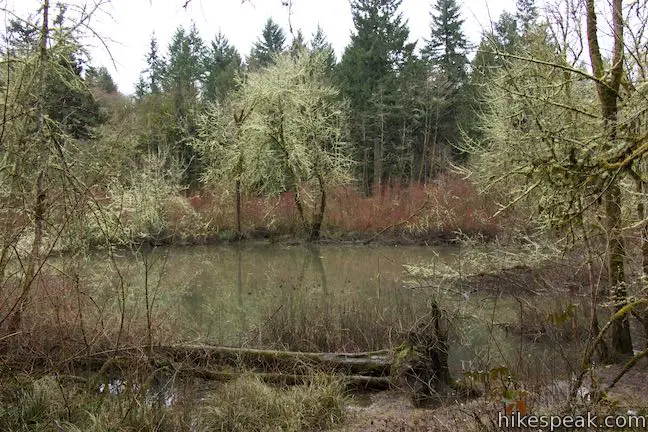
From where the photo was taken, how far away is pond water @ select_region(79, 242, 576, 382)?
25.3 ft

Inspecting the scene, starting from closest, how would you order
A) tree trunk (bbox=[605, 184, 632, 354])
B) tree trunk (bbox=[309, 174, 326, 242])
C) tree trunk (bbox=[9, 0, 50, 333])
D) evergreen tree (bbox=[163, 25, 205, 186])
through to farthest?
tree trunk (bbox=[9, 0, 50, 333]) → tree trunk (bbox=[605, 184, 632, 354]) → tree trunk (bbox=[309, 174, 326, 242]) → evergreen tree (bbox=[163, 25, 205, 186])

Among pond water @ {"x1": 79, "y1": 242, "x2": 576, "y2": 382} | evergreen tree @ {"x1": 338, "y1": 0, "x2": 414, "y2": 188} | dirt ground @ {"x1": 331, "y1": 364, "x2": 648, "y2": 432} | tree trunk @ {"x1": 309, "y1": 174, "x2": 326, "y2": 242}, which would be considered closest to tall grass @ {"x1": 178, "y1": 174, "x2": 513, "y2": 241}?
tree trunk @ {"x1": 309, "y1": 174, "x2": 326, "y2": 242}

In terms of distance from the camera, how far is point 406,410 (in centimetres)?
598

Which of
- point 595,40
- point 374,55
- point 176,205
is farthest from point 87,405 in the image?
point 374,55

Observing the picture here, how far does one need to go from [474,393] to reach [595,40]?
4413 millimetres

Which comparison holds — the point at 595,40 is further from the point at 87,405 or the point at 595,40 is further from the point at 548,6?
the point at 87,405

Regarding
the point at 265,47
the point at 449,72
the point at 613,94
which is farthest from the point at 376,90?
the point at 613,94

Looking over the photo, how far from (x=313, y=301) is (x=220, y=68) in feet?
134

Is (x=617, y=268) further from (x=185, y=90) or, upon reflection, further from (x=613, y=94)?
(x=185, y=90)

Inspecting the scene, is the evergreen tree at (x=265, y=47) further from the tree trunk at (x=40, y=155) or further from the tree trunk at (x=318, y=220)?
the tree trunk at (x=40, y=155)

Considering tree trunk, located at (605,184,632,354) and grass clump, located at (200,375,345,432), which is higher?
tree trunk, located at (605,184,632,354)

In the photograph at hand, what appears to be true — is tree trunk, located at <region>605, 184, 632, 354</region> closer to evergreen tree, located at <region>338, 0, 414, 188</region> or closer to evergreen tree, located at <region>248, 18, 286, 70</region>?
evergreen tree, located at <region>338, 0, 414, 188</region>

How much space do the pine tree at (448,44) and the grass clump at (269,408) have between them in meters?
35.7

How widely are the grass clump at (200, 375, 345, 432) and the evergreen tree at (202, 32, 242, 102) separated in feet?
119
